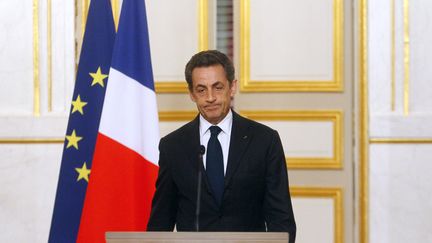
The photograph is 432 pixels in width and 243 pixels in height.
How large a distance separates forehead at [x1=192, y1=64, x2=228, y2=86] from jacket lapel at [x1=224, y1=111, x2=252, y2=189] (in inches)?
5.7

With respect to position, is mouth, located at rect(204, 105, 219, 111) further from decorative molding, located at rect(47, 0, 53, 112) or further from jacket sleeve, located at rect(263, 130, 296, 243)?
decorative molding, located at rect(47, 0, 53, 112)

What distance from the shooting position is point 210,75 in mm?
2127

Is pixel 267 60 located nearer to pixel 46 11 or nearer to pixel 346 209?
pixel 346 209


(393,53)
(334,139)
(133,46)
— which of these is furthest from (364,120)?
(133,46)

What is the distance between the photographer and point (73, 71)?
375 centimetres

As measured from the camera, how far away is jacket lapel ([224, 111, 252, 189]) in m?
2.11

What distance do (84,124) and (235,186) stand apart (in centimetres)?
130

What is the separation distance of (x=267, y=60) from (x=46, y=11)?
119cm

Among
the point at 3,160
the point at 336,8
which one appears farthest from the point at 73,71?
the point at 336,8

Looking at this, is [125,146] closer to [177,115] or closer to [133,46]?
[133,46]

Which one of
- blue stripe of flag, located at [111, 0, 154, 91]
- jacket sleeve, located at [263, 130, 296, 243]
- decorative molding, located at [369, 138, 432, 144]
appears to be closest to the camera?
jacket sleeve, located at [263, 130, 296, 243]

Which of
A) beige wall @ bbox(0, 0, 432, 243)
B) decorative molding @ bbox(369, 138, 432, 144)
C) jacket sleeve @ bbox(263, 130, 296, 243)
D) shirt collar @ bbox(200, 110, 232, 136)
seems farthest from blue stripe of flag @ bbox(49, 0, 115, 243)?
decorative molding @ bbox(369, 138, 432, 144)

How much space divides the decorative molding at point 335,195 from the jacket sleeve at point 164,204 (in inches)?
63.0

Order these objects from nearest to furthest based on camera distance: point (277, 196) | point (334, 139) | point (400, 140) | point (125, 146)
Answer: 1. point (277, 196)
2. point (125, 146)
3. point (400, 140)
4. point (334, 139)
